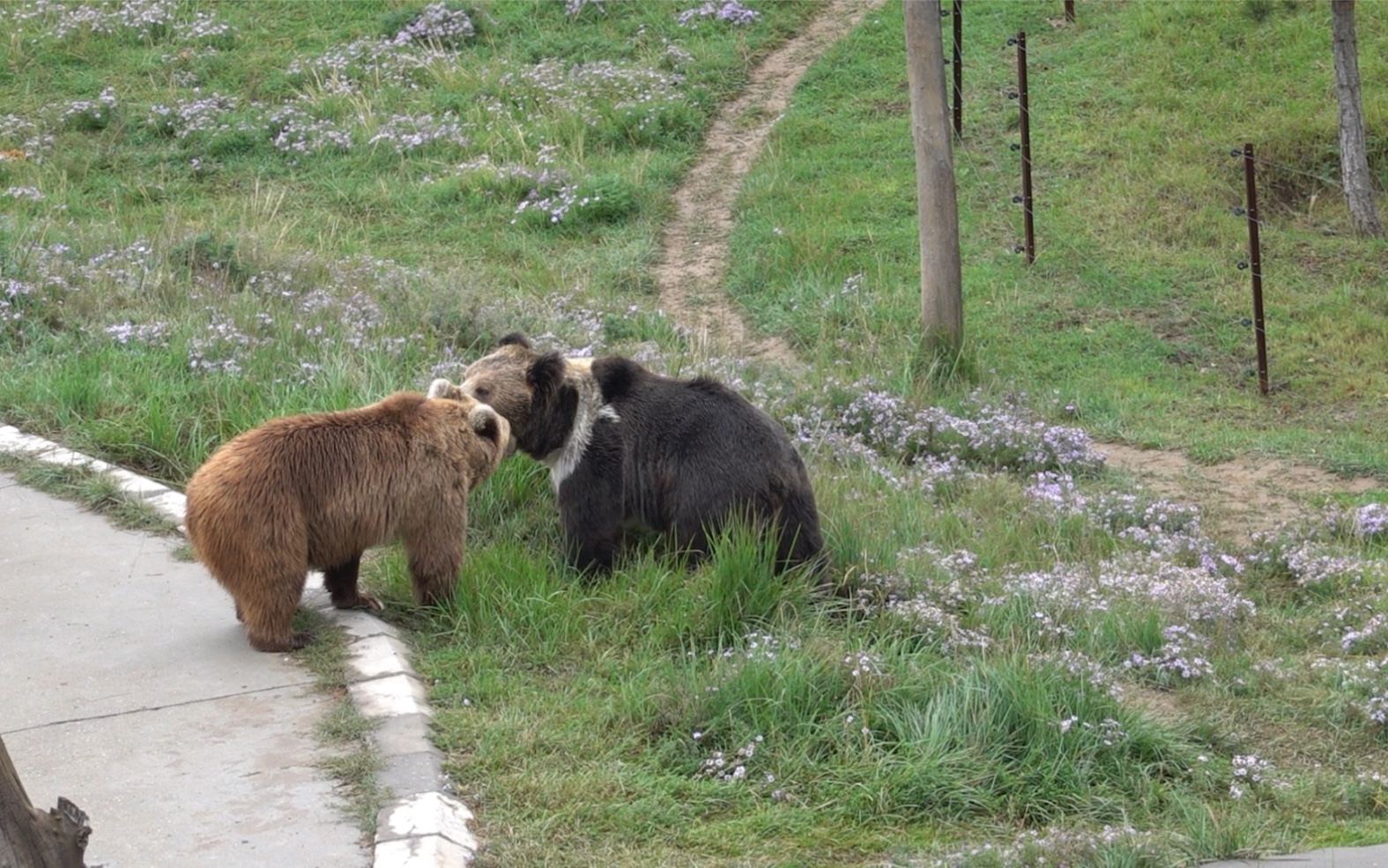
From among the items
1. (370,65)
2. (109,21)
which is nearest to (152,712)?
(370,65)

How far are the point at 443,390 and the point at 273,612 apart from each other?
1.39 metres

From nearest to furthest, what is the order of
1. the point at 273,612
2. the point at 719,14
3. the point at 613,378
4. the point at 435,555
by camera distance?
the point at 273,612, the point at 435,555, the point at 613,378, the point at 719,14

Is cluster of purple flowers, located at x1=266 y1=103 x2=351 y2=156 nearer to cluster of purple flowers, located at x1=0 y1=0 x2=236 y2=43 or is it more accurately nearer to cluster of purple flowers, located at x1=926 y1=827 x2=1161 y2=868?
cluster of purple flowers, located at x1=0 y1=0 x2=236 y2=43

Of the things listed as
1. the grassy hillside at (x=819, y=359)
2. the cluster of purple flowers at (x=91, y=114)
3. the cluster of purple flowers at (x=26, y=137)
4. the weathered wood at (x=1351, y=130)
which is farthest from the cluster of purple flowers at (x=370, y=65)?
the weathered wood at (x=1351, y=130)

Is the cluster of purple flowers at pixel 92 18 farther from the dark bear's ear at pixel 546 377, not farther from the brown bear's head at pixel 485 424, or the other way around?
the brown bear's head at pixel 485 424

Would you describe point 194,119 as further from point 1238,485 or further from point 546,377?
point 1238,485

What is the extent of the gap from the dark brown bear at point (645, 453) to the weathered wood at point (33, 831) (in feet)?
10.5

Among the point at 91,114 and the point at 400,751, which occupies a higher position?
the point at 91,114

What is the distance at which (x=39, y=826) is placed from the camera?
394 cm

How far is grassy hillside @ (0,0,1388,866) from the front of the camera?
17.7 ft

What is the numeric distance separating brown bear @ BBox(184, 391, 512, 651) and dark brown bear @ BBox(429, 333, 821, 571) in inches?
17.3

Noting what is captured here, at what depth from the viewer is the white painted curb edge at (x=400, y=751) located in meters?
4.63

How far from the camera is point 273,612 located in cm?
598

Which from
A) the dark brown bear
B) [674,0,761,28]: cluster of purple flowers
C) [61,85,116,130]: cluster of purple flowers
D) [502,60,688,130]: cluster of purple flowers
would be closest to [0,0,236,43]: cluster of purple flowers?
[61,85,116,130]: cluster of purple flowers
